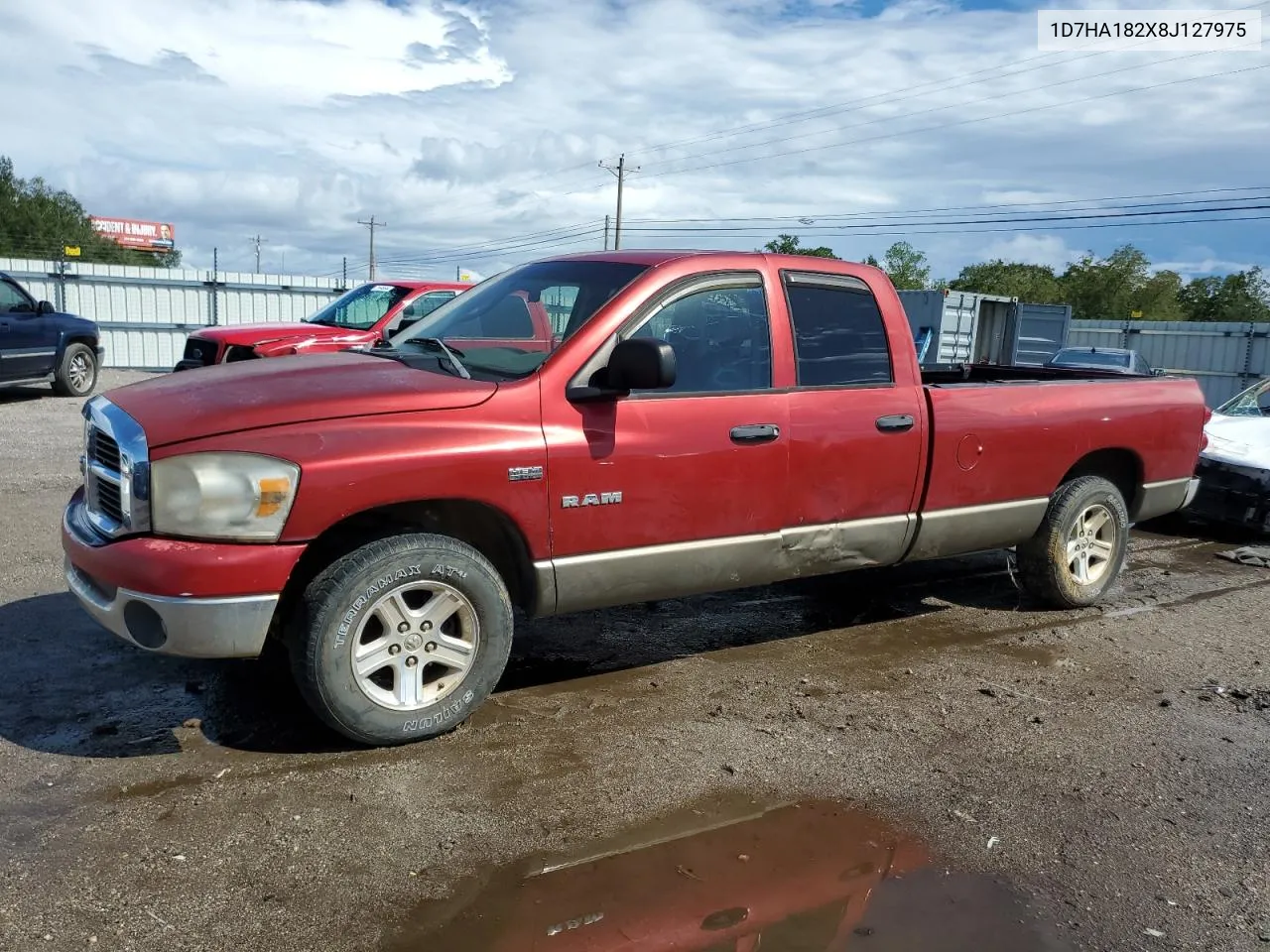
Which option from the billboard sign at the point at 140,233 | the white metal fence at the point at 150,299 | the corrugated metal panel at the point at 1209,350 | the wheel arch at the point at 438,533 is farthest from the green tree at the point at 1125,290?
the billboard sign at the point at 140,233

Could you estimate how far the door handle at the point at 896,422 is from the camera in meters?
5.08

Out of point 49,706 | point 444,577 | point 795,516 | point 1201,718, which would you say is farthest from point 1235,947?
point 49,706

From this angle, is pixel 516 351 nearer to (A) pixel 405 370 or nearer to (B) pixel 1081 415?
(A) pixel 405 370

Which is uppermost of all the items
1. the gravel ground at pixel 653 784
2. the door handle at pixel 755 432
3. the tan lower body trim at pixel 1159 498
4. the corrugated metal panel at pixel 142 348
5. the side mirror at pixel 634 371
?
the side mirror at pixel 634 371

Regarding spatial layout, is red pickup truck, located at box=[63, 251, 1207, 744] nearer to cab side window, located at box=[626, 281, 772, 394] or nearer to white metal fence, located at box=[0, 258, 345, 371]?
cab side window, located at box=[626, 281, 772, 394]

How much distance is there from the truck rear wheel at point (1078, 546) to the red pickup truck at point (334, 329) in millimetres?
5908

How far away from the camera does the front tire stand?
15.1 m

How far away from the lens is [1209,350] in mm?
25312

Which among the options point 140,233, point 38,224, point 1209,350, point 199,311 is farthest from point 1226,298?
point 140,233

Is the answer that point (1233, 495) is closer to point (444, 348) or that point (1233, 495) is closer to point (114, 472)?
point (444, 348)

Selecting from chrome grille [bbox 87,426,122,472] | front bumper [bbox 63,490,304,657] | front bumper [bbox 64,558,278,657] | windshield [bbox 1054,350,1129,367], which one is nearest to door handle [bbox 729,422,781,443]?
front bumper [bbox 63,490,304,657]

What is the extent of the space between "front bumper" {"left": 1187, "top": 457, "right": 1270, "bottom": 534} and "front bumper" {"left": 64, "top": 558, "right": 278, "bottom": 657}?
8.00 meters

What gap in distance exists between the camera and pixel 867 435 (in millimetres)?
5023

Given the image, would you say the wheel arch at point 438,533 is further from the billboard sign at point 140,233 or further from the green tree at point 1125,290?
the billboard sign at point 140,233
